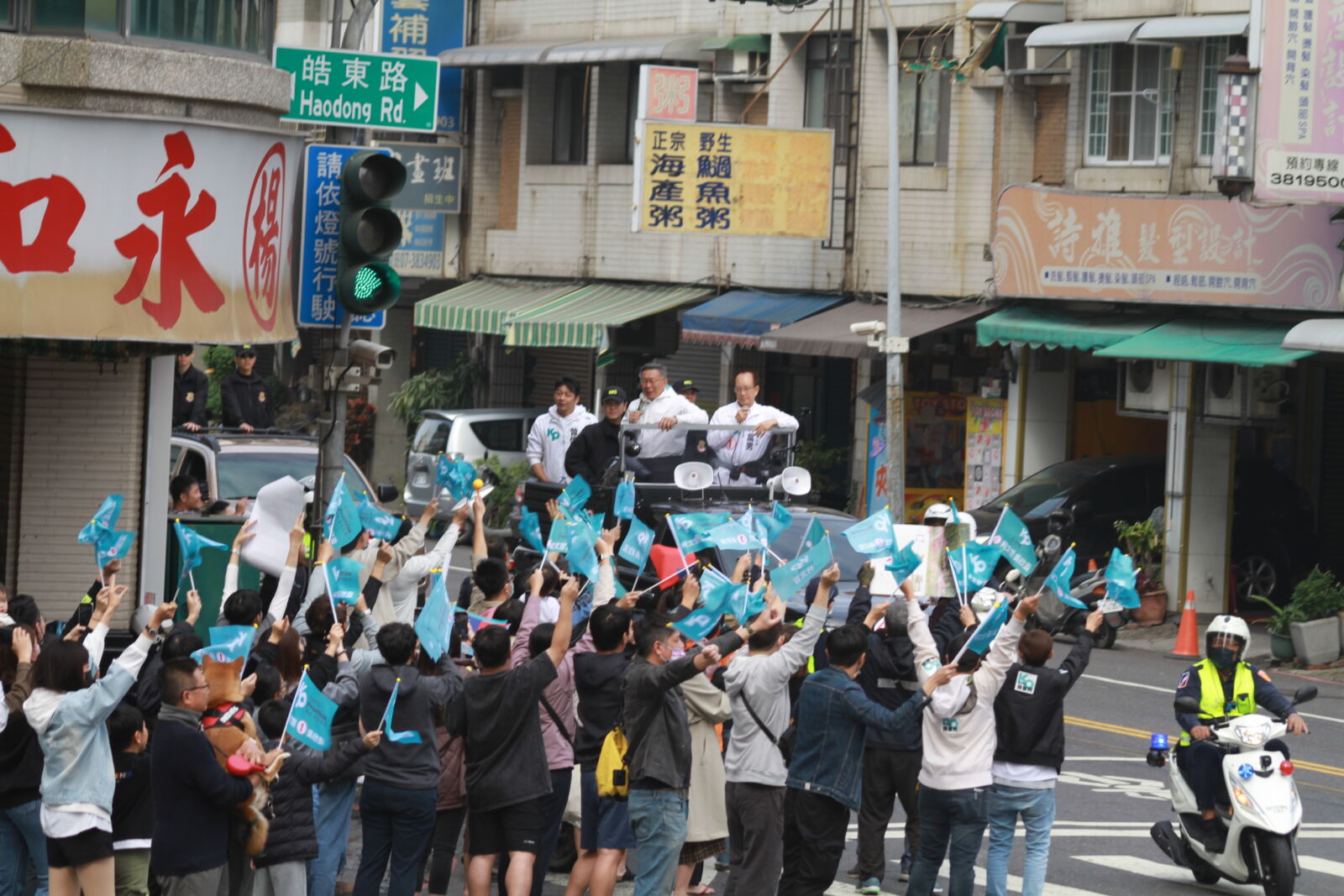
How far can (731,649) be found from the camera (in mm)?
9773

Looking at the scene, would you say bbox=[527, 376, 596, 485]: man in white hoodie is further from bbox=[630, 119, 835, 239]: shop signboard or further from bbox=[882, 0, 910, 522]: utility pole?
bbox=[630, 119, 835, 239]: shop signboard

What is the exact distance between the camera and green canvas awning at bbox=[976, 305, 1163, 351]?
77.8 ft

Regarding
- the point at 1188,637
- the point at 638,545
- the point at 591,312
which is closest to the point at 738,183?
the point at 591,312

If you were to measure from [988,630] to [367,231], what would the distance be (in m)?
4.48

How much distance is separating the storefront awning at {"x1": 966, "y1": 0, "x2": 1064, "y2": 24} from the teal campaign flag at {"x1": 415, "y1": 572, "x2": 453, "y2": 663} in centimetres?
1709

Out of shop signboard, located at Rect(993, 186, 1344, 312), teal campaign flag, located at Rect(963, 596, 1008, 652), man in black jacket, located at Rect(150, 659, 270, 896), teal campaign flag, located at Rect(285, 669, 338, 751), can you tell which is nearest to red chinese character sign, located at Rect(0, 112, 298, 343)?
man in black jacket, located at Rect(150, 659, 270, 896)

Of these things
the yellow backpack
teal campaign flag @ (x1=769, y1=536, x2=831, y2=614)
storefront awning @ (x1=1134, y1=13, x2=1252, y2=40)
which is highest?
storefront awning @ (x1=1134, y1=13, x2=1252, y2=40)

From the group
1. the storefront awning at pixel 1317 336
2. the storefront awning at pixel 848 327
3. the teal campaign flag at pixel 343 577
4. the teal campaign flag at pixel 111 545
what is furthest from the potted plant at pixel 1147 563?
the teal campaign flag at pixel 111 545

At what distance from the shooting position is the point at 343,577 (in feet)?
33.3

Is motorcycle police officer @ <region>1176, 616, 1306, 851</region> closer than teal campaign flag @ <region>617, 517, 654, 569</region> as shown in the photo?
Yes

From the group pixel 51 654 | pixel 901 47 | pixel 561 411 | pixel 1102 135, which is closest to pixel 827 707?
pixel 51 654

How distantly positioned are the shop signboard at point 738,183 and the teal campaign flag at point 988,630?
17.2m

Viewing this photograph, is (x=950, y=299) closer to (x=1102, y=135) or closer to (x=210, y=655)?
(x=1102, y=135)

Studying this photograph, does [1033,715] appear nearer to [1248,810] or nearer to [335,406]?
[1248,810]
